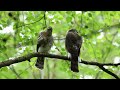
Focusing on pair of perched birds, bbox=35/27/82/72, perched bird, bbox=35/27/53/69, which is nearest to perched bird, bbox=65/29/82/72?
pair of perched birds, bbox=35/27/82/72

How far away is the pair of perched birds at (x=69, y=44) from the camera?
20.4ft

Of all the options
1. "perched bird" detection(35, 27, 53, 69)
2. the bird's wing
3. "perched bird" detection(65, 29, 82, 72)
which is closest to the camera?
"perched bird" detection(65, 29, 82, 72)

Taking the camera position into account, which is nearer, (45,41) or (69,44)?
(69,44)

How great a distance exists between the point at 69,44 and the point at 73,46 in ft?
0.30

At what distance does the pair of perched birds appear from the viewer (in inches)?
245

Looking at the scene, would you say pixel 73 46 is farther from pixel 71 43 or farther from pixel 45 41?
pixel 45 41

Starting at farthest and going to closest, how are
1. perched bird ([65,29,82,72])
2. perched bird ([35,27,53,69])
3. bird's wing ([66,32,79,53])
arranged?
perched bird ([35,27,53,69]), bird's wing ([66,32,79,53]), perched bird ([65,29,82,72])

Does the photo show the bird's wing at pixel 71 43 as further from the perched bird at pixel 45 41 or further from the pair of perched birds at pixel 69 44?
the perched bird at pixel 45 41

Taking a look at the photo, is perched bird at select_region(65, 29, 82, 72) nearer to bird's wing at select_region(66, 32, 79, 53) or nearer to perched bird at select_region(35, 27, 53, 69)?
bird's wing at select_region(66, 32, 79, 53)

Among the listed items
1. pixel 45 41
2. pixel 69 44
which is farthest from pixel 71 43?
pixel 45 41

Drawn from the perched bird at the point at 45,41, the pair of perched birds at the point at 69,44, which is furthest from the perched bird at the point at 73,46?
the perched bird at the point at 45,41

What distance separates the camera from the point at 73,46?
648 cm
